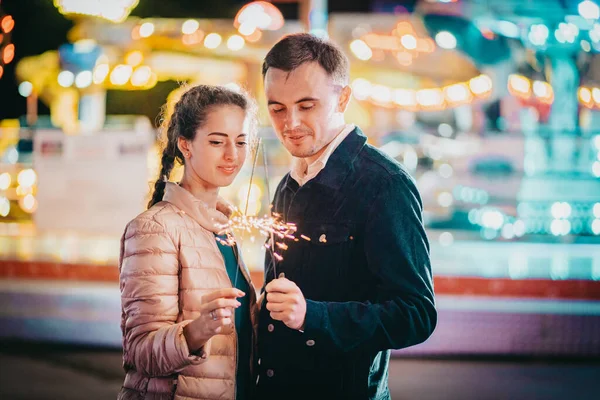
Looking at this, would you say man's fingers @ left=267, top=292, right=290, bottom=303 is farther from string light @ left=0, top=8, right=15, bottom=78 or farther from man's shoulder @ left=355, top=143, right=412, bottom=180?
string light @ left=0, top=8, right=15, bottom=78

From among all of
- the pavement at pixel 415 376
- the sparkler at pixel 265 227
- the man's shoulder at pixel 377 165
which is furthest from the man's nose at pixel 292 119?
the pavement at pixel 415 376

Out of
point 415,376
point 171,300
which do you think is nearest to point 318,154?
point 171,300

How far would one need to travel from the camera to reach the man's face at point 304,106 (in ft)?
6.39

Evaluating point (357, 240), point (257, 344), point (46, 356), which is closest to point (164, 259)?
point (257, 344)

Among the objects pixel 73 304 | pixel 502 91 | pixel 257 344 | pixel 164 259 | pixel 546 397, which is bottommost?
pixel 546 397

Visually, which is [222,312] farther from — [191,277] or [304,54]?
[304,54]

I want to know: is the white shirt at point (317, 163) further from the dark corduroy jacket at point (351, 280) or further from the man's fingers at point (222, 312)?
the man's fingers at point (222, 312)

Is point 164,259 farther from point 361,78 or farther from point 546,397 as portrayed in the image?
point 361,78

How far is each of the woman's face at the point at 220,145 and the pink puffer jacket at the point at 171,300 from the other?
0.10 m

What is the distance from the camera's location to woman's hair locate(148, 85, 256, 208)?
205 cm

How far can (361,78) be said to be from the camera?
434 inches

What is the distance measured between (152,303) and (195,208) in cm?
33

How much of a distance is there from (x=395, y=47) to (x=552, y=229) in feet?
12.2

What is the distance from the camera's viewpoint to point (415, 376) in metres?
5.34
